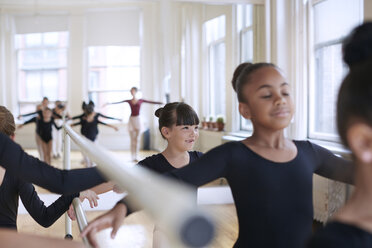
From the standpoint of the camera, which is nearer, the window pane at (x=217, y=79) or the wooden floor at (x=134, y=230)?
the wooden floor at (x=134, y=230)

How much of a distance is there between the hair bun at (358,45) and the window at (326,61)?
3.67 metres

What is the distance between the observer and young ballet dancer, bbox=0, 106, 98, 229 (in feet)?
5.80

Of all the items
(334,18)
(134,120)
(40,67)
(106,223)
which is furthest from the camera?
(40,67)

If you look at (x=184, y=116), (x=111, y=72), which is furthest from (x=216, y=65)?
(x=111, y=72)

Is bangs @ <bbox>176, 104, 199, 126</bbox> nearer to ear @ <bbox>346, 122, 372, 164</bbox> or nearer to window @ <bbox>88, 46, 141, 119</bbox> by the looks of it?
ear @ <bbox>346, 122, 372, 164</bbox>

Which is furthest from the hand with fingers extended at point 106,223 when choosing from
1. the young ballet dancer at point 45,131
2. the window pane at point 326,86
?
the young ballet dancer at point 45,131

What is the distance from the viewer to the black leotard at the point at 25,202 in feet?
5.86

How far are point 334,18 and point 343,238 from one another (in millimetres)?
4246

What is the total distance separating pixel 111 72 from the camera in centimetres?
1282

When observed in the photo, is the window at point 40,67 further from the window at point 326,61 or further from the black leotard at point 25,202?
the black leotard at point 25,202

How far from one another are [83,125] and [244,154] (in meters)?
7.35

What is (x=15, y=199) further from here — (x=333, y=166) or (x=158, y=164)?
(x=333, y=166)

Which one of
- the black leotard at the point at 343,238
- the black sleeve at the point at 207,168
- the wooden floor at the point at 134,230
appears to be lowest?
the wooden floor at the point at 134,230

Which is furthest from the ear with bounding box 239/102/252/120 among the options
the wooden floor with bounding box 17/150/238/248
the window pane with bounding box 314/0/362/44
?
the window pane with bounding box 314/0/362/44
